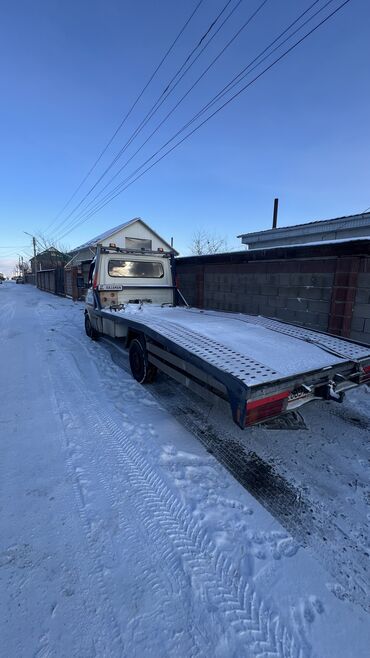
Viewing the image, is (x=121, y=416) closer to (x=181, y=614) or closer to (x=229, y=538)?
(x=229, y=538)

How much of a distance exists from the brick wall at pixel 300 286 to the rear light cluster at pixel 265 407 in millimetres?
3400

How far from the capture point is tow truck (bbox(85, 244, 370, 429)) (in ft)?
8.27

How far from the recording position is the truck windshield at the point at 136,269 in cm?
664

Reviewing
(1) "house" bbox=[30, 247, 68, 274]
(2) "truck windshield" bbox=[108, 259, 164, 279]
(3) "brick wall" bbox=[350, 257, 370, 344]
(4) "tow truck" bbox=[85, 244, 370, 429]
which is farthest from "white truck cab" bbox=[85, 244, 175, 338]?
(1) "house" bbox=[30, 247, 68, 274]

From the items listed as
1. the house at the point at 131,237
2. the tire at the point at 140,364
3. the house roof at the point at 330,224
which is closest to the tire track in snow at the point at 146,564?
the tire at the point at 140,364

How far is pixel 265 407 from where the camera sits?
8.29 feet

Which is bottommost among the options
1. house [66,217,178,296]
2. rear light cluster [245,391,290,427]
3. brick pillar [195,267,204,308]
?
rear light cluster [245,391,290,427]

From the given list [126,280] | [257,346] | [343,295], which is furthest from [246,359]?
[126,280]

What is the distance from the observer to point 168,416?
12.6ft

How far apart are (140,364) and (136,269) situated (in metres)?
2.91

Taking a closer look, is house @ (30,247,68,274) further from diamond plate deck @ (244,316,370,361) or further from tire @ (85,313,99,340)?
diamond plate deck @ (244,316,370,361)

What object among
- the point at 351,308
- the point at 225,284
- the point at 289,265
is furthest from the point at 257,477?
the point at 225,284

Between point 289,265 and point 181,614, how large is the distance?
5.92 metres

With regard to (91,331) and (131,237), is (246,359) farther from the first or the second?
(131,237)
